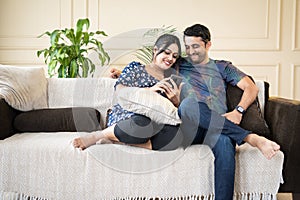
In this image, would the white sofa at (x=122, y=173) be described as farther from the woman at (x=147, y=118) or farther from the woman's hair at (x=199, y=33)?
the woman's hair at (x=199, y=33)

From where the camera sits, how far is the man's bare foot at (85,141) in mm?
1913

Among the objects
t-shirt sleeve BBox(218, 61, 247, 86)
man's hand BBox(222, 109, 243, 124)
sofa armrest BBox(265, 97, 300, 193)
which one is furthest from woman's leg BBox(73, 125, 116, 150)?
sofa armrest BBox(265, 97, 300, 193)

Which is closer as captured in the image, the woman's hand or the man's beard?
the woman's hand

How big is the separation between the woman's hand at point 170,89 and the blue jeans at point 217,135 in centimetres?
18

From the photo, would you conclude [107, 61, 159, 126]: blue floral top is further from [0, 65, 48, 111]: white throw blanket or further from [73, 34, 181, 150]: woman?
[0, 65, 48, 111]: white throw blanket

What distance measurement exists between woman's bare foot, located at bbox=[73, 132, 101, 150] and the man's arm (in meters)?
0.70

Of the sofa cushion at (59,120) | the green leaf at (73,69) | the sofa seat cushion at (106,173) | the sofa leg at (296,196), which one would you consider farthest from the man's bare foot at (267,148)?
the green leaf at (73,69)

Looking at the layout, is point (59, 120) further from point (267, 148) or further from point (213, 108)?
point (267, 148)

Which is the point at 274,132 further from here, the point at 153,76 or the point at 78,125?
the point at 78,125

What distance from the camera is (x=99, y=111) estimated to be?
96.4 inches

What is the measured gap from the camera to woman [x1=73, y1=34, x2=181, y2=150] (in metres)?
1.90

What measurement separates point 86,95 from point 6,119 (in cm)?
52

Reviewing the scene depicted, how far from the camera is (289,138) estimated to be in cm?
202

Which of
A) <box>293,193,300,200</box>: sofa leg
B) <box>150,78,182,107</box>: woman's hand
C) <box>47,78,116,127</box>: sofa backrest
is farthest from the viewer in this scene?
<box>47,78,116,127</box>: sofa backrest
